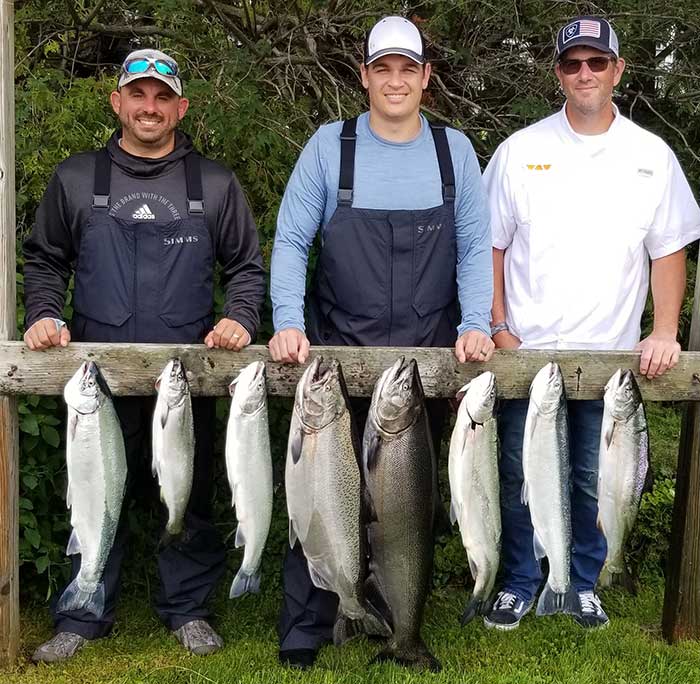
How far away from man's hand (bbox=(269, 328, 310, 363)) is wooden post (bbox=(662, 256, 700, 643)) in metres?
1.72

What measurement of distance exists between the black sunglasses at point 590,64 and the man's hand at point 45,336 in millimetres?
2316

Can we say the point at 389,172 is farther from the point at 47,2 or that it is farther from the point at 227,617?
the point at 47,2

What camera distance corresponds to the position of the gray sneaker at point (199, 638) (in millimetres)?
3930

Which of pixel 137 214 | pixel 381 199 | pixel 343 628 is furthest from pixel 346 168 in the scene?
pixel 343 628

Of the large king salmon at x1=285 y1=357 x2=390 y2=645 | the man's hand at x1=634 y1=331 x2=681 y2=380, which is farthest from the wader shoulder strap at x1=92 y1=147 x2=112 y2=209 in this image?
the man's hand at x1=634 y1=331 x2=681 y2=380

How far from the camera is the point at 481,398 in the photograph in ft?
10.8

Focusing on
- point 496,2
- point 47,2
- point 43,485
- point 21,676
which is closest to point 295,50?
point 496,2

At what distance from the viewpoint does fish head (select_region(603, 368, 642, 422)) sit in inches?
134

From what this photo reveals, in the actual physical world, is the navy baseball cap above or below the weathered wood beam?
above

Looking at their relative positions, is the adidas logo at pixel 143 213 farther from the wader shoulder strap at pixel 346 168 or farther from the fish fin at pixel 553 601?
the fish fin at pixel 553 601

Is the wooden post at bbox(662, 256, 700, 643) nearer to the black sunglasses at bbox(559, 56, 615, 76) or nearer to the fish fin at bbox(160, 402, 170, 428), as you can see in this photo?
the black sunglasses at bbox(559, 56, 615, 76)

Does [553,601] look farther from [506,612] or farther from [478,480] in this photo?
[506,612]

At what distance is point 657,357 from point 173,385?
188 cm

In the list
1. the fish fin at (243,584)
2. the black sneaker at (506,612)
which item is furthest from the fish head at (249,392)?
the black sneaker at (506,612)
